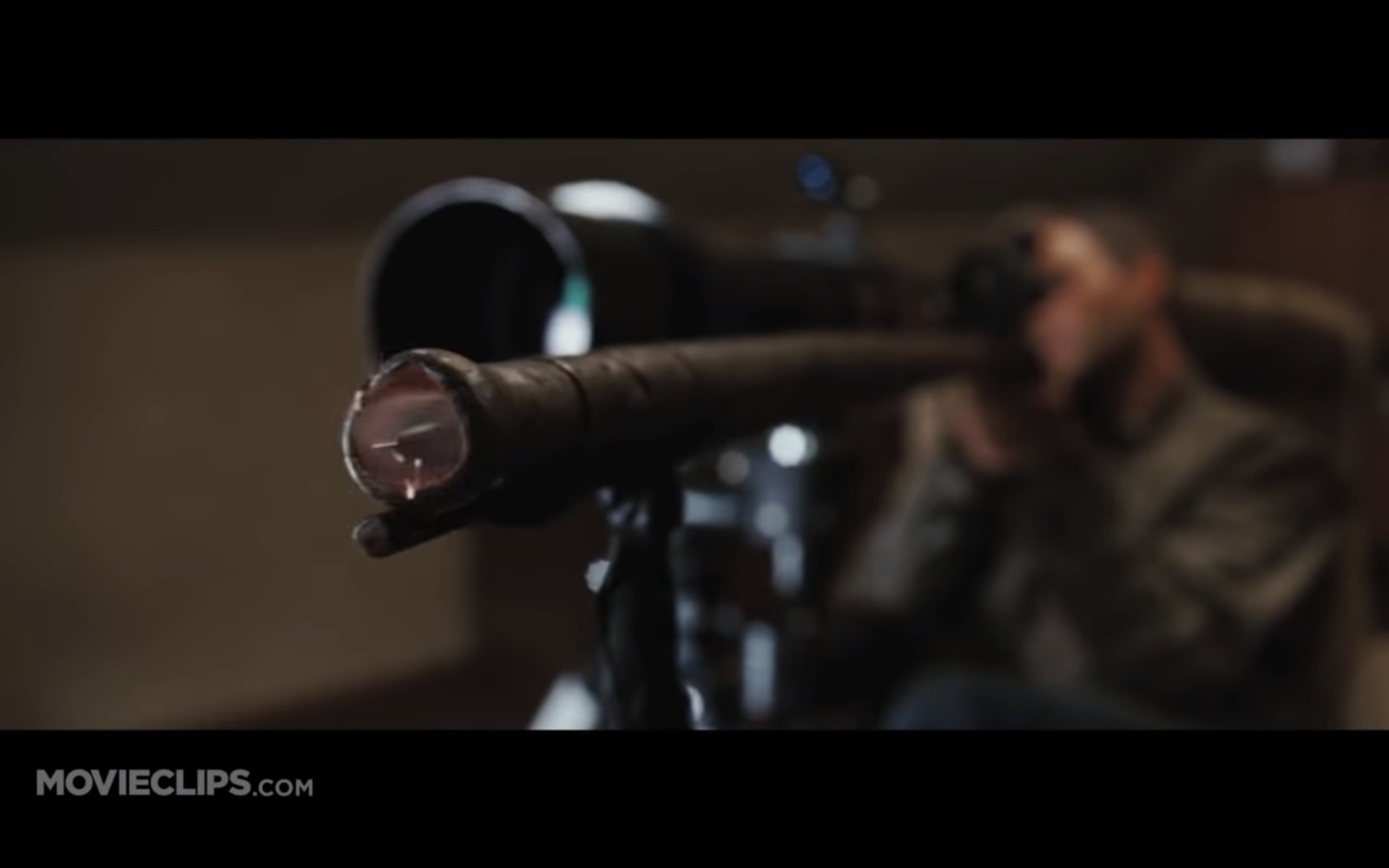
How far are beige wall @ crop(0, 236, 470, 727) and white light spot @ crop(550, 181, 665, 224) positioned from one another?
0.78 meters

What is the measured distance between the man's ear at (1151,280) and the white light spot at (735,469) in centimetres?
44

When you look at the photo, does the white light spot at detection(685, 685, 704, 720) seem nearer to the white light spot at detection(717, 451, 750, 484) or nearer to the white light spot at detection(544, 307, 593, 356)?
the white light spot at detection(544, 307, 593, 356)

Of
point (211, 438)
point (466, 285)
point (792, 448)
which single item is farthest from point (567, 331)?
point (211, 438)

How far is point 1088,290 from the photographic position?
3.43 ft

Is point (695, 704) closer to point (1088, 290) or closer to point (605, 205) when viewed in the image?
point (605, 205)

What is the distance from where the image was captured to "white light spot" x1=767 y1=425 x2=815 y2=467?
29.8 inches

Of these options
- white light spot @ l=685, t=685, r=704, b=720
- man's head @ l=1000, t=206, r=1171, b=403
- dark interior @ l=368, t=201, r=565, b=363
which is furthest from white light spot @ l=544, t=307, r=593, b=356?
man's head @ l=1000, t=206, r=1171, b=403

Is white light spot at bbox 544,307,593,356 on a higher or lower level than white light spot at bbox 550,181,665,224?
lower

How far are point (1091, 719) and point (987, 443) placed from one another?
271 mm

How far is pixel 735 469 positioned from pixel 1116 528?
0.37 meters

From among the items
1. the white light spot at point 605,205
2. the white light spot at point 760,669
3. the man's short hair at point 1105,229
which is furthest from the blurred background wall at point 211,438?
the white light spot at point 605,205

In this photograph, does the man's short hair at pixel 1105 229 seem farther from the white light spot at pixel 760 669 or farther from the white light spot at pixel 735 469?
the white light spot at pixel 760 669

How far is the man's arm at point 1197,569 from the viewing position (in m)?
1.02
